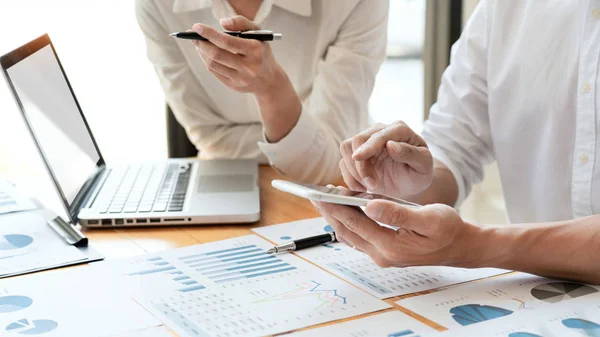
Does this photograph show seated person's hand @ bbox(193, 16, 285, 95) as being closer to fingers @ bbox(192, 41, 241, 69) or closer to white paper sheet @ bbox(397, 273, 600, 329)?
fingers @ bbox(192, 41, 241, 69)

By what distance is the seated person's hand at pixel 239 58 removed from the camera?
1245 mm

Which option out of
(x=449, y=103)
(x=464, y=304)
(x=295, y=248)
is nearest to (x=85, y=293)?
(x=295, y=248)

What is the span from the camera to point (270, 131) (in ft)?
4.79

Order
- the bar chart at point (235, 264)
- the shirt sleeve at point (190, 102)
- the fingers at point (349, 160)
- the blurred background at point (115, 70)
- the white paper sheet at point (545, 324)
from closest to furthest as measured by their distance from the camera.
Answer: the white paper sheet at point (545, 324) < the bar chart at point (235, 264) < the fingers at point (349, 160) < the shirt sleeve at point (190, 102) < the blurred background at point (115, 70)

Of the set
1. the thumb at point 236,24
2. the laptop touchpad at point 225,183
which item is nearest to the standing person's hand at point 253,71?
the thumb at point 236,24

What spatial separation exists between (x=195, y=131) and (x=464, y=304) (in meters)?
0.96

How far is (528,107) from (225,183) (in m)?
0.57

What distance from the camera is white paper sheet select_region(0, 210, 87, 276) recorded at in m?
1.05

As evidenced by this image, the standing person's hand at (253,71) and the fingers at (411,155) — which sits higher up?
the standing person's hand at (253,71)

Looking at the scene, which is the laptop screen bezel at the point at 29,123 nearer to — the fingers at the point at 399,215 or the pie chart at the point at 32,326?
the pie chart at the point at 32,326

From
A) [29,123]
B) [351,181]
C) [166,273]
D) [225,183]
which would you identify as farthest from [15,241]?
[351,181]

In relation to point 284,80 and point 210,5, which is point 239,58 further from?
point 210,5

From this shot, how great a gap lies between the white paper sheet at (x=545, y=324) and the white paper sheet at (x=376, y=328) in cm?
2

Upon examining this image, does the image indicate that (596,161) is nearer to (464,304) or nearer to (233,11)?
(464,304)
